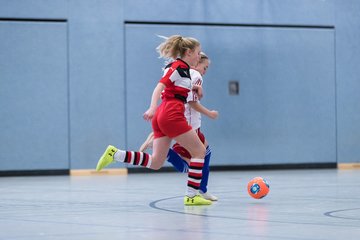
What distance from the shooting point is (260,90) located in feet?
49.0

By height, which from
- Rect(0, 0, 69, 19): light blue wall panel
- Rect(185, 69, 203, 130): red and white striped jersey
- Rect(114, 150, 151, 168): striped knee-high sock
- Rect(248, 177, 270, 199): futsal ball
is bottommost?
Rect(248, 177, 270, 199): futsal ball

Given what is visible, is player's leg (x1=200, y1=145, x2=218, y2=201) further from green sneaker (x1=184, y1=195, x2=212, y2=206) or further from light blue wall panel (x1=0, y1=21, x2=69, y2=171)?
light blue wall panel (x1=0, y1=21, x2=69, y2=171)

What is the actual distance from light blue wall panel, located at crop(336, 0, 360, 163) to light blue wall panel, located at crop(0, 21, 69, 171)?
5.77 meters

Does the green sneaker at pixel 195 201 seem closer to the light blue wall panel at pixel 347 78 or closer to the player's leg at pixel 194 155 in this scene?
the player's leg at pixel 194 155

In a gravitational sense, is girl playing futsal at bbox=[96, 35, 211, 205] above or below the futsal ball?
above

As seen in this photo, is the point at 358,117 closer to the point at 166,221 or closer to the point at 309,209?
the point at 309,209

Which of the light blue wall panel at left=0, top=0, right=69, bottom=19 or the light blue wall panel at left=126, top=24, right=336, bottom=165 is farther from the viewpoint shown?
the light blue wall panel at left=126, top=24, right=336, bottom=165

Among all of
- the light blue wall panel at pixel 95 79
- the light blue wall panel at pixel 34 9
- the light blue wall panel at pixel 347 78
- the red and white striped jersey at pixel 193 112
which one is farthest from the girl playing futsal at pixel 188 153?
the light blue wall panel at pixel 347 78

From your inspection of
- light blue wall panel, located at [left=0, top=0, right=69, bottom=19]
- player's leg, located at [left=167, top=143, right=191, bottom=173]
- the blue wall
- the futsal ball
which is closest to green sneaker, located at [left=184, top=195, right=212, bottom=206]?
player's leg, located at [left=167, top=143, right=191, bottom=173]

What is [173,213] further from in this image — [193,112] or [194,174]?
[193,112]

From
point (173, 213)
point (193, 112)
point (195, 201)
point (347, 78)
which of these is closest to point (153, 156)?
point (195, 201)

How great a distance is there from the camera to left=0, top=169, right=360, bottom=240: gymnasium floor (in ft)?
16.1

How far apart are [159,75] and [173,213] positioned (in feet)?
27.3

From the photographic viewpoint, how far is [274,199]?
7.77 meters
